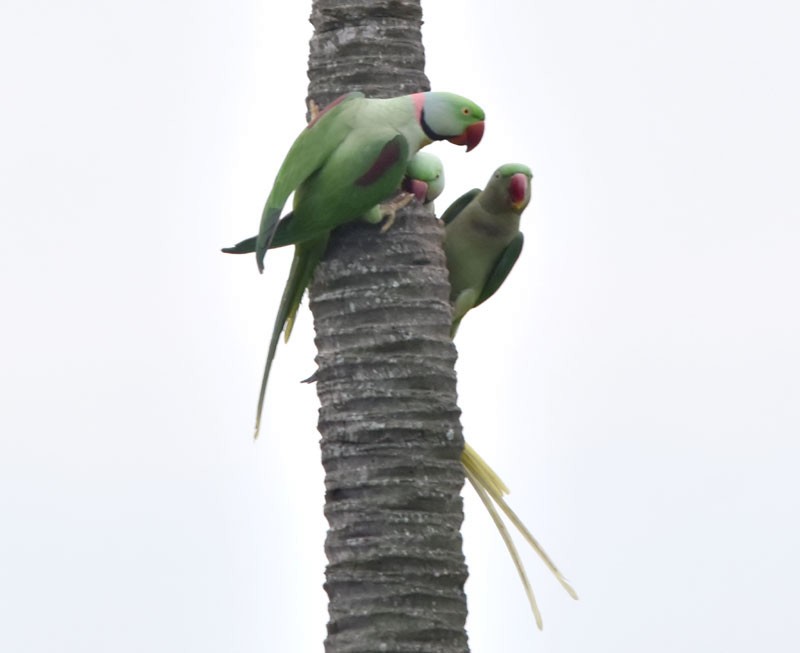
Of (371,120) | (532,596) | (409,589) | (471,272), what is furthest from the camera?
(471,272)

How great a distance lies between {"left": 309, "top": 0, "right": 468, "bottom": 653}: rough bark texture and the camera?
177 inches

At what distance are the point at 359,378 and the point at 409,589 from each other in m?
0.65

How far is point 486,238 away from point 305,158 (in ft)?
3.90

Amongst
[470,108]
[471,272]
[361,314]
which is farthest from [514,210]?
[361,314]

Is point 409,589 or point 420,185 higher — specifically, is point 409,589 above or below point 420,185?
below

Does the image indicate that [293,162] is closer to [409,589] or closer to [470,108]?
[470,108]

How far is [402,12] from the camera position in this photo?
5.05 m

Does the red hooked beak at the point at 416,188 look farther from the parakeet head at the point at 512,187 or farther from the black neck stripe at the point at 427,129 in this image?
the parakeet head at the point at 512,187

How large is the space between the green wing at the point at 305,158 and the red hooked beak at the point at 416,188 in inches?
10.6

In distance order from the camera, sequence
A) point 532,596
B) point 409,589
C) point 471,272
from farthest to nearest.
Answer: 1. point 471,272
2. point 532,596
3. point 409,589

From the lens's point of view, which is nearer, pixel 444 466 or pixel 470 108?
pixel 444 466

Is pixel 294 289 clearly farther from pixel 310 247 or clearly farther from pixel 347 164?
pixel 347 164

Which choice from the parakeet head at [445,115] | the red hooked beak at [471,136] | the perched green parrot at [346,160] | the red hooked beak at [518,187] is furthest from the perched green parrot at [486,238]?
the perched green parrot at [346,160]

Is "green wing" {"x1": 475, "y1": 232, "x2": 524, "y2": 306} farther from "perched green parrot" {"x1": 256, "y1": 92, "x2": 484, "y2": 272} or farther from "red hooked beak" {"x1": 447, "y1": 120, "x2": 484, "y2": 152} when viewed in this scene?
"perched green parrot" {"x1": 256, "y1": 92, "x2": 484, "y2": 272}
